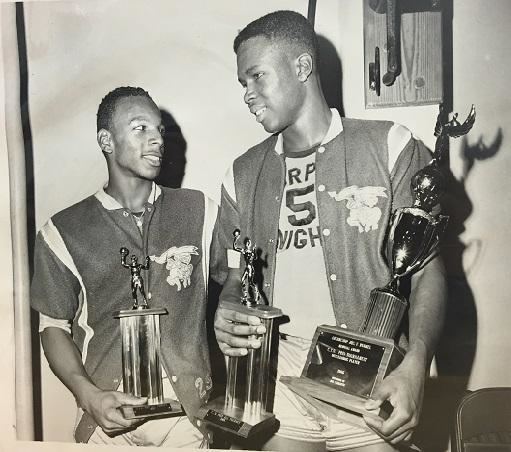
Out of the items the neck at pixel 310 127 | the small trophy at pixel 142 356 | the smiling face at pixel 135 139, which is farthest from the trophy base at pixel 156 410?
the neck at pixel 310 127

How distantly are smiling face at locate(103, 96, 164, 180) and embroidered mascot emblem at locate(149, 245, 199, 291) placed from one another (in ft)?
0.67

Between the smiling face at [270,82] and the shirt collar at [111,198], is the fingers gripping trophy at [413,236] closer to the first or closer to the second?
the smiling face at [270,82]

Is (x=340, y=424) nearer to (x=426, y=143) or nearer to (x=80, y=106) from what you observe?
(x=426, y=143)

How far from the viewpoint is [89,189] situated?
145 cm

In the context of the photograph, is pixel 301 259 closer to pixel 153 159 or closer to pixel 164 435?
pixel 153 159

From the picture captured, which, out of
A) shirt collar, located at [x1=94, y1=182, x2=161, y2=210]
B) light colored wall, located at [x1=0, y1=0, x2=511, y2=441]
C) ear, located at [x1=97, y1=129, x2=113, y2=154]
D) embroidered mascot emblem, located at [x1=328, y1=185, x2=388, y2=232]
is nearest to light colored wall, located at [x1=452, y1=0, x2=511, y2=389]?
light colored wall, located at [x1=0, y1=0, x2=511, y2=441]

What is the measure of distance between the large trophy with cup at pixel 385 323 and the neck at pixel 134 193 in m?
0.57

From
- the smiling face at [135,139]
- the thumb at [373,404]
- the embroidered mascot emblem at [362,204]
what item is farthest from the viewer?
the smiling face at [135,139]

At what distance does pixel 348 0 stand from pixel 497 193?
0.60 m

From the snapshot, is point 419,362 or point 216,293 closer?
point 419,362

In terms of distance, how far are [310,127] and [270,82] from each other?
150 millimetres

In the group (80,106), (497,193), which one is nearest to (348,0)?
(497,193)

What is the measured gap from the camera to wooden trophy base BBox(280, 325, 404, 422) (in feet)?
3.99

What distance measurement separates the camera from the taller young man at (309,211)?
4.23ft
